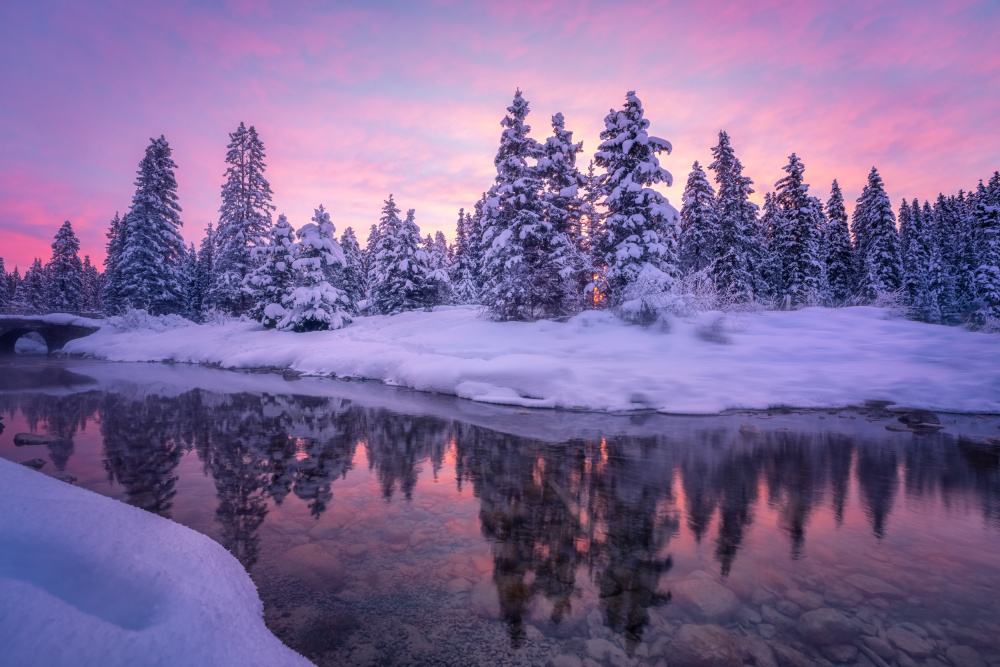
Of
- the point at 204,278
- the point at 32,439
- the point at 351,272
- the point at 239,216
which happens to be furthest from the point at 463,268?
the point at 32,439

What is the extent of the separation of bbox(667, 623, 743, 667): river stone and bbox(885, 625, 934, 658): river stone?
3.60 ft

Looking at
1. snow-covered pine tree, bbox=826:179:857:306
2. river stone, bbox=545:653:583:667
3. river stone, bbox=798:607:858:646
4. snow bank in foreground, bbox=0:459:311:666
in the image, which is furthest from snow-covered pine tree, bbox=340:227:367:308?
snow-covered pine tree, bbox=826:179:857:306

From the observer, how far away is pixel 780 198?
36.1 m

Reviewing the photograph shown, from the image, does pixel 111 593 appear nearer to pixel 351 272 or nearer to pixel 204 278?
pixel 351 272

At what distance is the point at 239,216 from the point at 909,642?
45.7 metres

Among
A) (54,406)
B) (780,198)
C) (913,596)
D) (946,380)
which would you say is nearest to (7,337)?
(54,406)

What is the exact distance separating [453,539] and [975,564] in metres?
4.91

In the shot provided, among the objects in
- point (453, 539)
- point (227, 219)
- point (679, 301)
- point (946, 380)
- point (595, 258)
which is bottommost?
point (453, 539)

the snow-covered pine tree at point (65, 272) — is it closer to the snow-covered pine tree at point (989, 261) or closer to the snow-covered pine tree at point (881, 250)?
the snow-covered pine tree at point (881, 250)

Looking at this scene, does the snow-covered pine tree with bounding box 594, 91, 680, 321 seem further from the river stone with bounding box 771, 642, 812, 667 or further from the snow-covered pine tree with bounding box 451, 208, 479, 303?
the snow-covered pine tree with bounding box 451, 208, 479, 303

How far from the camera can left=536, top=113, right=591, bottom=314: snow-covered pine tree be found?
20.9 meters

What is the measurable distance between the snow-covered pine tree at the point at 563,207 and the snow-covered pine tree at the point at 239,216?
27164 millimetres

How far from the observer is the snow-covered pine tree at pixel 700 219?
35.4m

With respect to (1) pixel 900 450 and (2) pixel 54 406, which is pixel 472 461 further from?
(2) pixel 54 406
